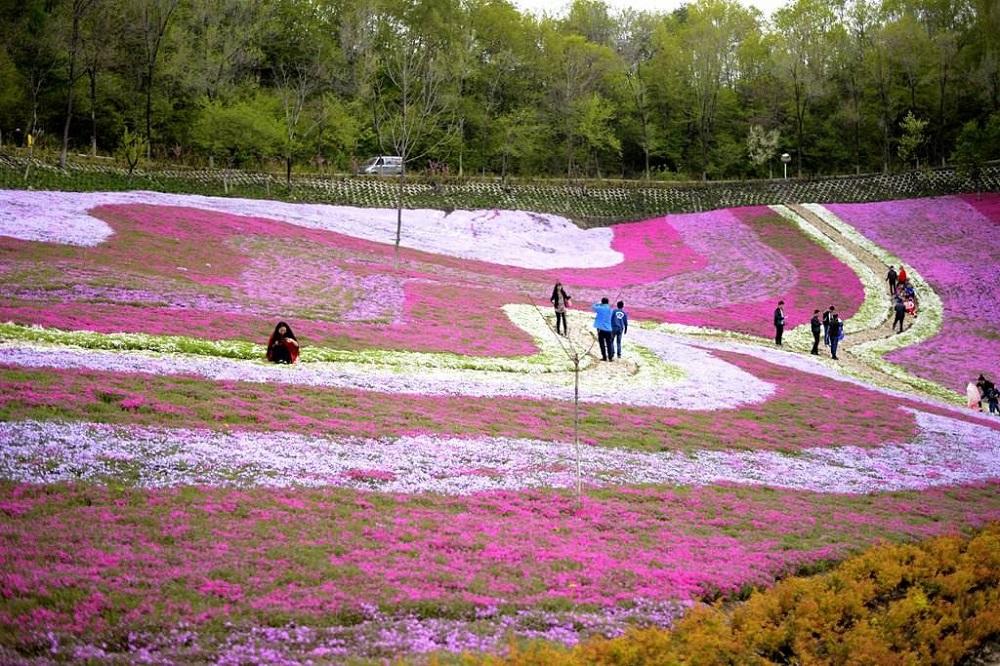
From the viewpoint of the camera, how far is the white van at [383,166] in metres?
71.7

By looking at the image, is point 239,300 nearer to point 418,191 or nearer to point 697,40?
point 418,191

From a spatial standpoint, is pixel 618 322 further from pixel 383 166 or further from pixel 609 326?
pixel 383 166

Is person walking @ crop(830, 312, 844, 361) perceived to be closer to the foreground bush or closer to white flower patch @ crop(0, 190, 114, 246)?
the foreground bush

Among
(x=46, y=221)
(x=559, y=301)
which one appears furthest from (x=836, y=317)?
(x=46, y=221)

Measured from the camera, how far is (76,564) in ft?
33.4

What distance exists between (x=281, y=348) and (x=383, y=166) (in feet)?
168

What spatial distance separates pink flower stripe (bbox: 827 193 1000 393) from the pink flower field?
453mm

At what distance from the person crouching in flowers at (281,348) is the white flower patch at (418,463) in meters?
7.18

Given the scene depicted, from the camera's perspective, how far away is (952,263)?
5597 centimetres

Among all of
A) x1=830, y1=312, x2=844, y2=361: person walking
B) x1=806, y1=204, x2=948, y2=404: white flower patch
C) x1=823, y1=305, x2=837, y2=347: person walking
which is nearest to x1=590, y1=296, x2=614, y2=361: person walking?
x1=830, y1=312, x2=844, y2=361: person walking

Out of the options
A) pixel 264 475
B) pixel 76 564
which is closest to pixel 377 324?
pixel 264 475

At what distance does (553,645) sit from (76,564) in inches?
236

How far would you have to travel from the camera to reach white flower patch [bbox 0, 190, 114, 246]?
3509cm

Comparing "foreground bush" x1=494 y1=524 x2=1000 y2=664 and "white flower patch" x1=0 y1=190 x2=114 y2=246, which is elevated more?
"white flower patch" x1=0 y1=190 x2=114 y2=246
